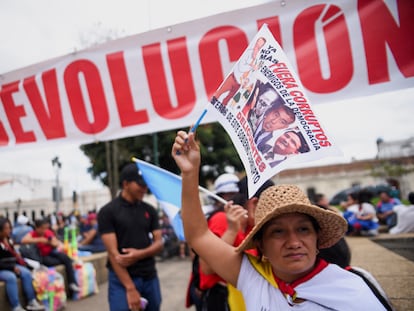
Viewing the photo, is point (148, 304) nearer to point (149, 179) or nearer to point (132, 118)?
point (149, 179)

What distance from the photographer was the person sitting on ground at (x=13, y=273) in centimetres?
507

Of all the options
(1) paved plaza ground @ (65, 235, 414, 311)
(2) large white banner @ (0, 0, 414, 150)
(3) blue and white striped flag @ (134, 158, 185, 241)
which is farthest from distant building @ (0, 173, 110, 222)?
(3) blue and white striped flag @ (134, 158, 185, 241)

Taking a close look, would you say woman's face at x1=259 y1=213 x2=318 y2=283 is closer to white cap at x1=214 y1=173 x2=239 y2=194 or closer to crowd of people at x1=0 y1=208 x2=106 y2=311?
white cap at x1=214 y1=173 x2=239 y2=194

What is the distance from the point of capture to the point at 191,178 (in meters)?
1.73

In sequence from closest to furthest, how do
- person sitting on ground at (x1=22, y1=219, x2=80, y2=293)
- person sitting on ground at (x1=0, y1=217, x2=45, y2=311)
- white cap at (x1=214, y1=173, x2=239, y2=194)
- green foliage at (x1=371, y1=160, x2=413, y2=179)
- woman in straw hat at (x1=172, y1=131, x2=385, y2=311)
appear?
woman in straw hat at (x1=172, y1=131, x2=385, y2=311) → white cap at (x1=214, y1=173, x2=239, y2=194) → person sitting on ground at (x1=0, y1=217, x2=45, y2=311) → person sitting on ground at (x1=22, y1=219, x2=80, y2=293) → green foliage at (x1=371, y1=160, x2=413, y2=179)

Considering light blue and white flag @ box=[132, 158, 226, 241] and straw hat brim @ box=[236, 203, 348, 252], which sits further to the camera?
light blue and white flag @ box=[132, 158, 226, 241]

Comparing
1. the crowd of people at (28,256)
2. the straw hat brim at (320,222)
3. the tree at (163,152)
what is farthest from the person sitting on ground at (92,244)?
the straw hat brim at (320,222)

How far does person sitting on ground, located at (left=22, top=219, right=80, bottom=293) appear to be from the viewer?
6.58 m

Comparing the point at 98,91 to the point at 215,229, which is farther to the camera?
the point at 98,91

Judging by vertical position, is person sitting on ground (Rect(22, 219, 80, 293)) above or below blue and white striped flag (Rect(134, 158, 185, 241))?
below

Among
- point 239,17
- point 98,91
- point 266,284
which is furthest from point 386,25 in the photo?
point 98,91

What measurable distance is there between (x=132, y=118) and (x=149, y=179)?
0.56 meters

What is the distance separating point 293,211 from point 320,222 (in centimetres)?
17

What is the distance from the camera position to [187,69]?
9.02 ft
